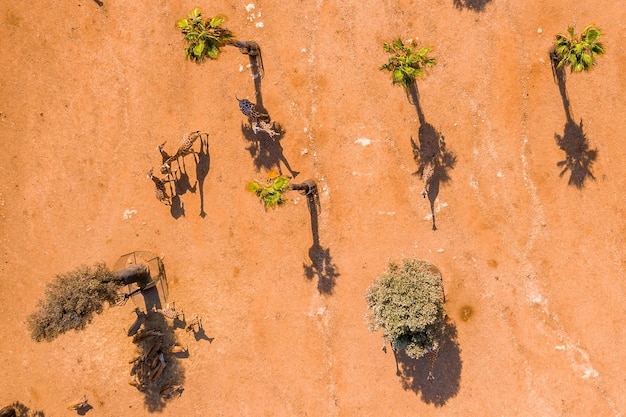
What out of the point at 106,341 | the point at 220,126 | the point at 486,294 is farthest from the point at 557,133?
the point at 106,341

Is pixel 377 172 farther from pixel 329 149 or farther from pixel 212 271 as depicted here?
pixel 212 271

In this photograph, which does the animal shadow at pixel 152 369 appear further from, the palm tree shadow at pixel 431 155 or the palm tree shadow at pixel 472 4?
the palm tree shadow at pixel 472 4

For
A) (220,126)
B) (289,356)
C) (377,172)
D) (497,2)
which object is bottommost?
(289,356)

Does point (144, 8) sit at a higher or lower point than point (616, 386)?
higher

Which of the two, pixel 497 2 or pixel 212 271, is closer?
pixel 497 2

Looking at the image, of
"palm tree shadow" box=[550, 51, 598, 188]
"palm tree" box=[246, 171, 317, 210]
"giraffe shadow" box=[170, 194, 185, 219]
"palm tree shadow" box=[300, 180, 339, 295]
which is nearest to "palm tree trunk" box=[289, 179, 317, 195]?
"palm tree" box=[246, 171, 317, 210]

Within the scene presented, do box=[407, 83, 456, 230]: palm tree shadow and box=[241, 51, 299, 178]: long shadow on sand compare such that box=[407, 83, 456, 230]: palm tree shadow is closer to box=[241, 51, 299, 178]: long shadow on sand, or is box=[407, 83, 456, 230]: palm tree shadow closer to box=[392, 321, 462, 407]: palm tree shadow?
box=[392, 321, 462, 407]: palm tree shadow

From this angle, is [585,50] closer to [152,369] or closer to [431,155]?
[431,155]
